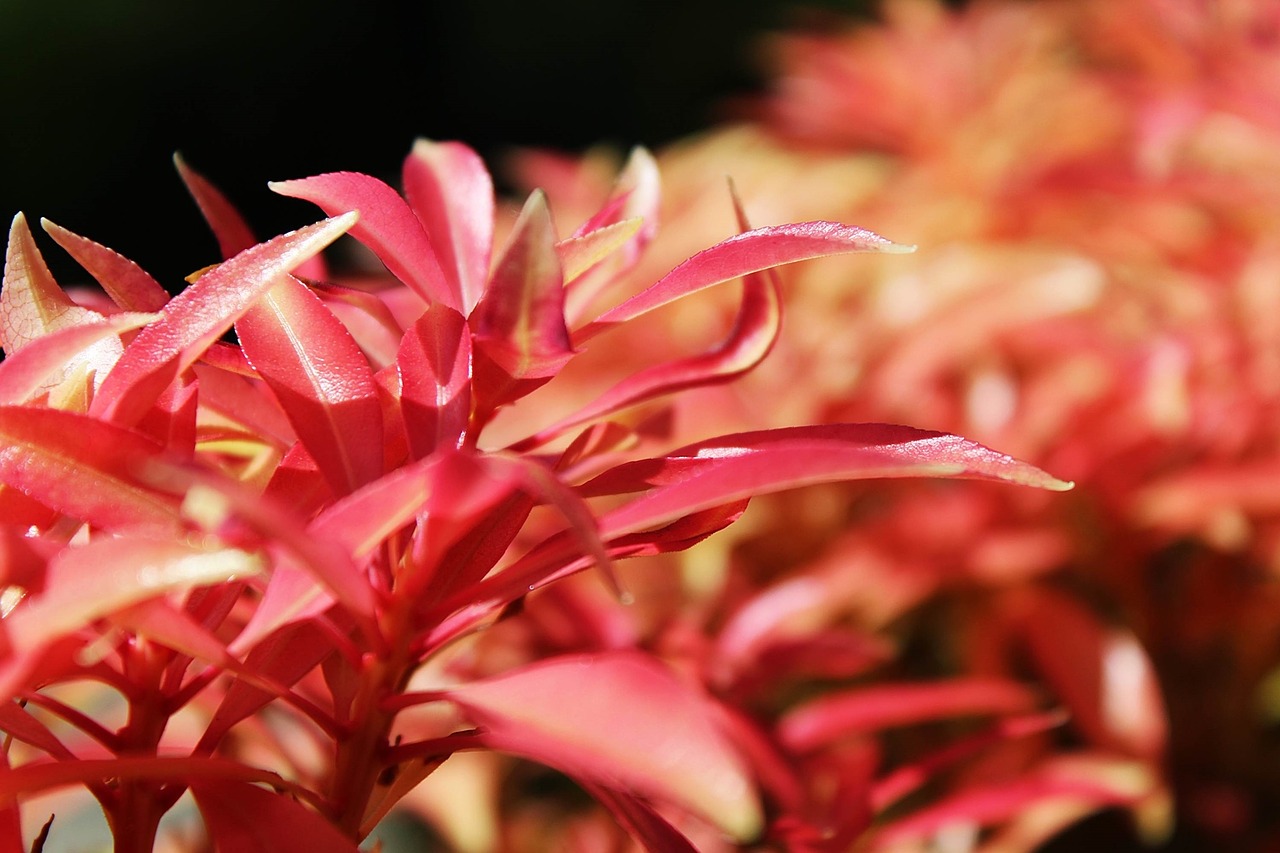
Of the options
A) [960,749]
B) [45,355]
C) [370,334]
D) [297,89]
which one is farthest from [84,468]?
[297,89]

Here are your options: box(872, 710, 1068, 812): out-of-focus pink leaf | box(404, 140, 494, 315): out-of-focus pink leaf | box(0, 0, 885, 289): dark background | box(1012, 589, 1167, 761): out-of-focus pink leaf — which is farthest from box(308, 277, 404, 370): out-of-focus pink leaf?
box(0, 0, 885, 289): dark background

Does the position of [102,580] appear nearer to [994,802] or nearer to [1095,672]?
[994,802]

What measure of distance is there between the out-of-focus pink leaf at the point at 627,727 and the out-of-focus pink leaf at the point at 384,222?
0.44 ft

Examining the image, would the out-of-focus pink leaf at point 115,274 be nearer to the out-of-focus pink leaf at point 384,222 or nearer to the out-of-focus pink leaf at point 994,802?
the out-of-focus pink leaf at point 384,222

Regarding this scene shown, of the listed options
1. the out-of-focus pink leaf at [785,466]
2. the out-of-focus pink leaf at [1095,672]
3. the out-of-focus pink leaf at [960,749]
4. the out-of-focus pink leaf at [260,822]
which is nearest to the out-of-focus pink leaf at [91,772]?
the out-of-focus pink leaf at [260,822]

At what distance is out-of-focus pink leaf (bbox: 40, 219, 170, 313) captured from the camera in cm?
36

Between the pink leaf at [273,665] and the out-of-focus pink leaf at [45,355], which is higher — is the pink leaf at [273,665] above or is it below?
below

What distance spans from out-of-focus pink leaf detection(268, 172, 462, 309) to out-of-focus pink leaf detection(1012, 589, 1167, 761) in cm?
61

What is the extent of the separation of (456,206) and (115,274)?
12 cm

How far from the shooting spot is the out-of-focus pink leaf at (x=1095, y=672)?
784mm

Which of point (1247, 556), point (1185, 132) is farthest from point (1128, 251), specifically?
point (1247, 556)

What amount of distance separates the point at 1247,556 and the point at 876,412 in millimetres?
321

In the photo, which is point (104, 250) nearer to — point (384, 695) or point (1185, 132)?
point (384, 695)

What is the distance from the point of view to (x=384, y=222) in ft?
1.18
